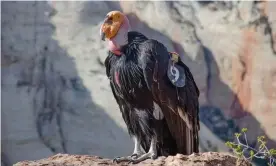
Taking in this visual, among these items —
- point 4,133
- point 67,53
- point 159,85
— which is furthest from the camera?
point 67,53

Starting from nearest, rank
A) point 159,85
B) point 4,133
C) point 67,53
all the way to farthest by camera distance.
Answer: point 159,85
point 4,133
point 67,53

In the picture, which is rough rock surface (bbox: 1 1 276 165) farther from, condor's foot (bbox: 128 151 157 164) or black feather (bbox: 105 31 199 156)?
condor's foot (bbox: 128 151 157 164)

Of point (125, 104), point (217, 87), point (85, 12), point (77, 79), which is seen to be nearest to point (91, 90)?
point (77, 79)

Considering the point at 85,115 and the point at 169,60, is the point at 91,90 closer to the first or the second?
the point at 85,115

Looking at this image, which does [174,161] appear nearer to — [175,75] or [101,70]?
[175,75]

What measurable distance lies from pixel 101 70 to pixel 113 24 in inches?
230

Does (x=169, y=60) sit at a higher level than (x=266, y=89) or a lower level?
higher

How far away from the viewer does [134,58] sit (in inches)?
140

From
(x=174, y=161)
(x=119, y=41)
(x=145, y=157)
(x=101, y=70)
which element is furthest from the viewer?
(x=101, y=70)

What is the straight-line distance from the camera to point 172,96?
3582mm

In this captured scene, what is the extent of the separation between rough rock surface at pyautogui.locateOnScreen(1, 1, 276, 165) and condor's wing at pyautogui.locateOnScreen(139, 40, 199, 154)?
5338 mm

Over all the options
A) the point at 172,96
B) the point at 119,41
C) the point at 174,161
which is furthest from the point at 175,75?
the point at 174,161

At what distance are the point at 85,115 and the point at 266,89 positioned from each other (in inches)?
91.2

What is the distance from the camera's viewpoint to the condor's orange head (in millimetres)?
3647
